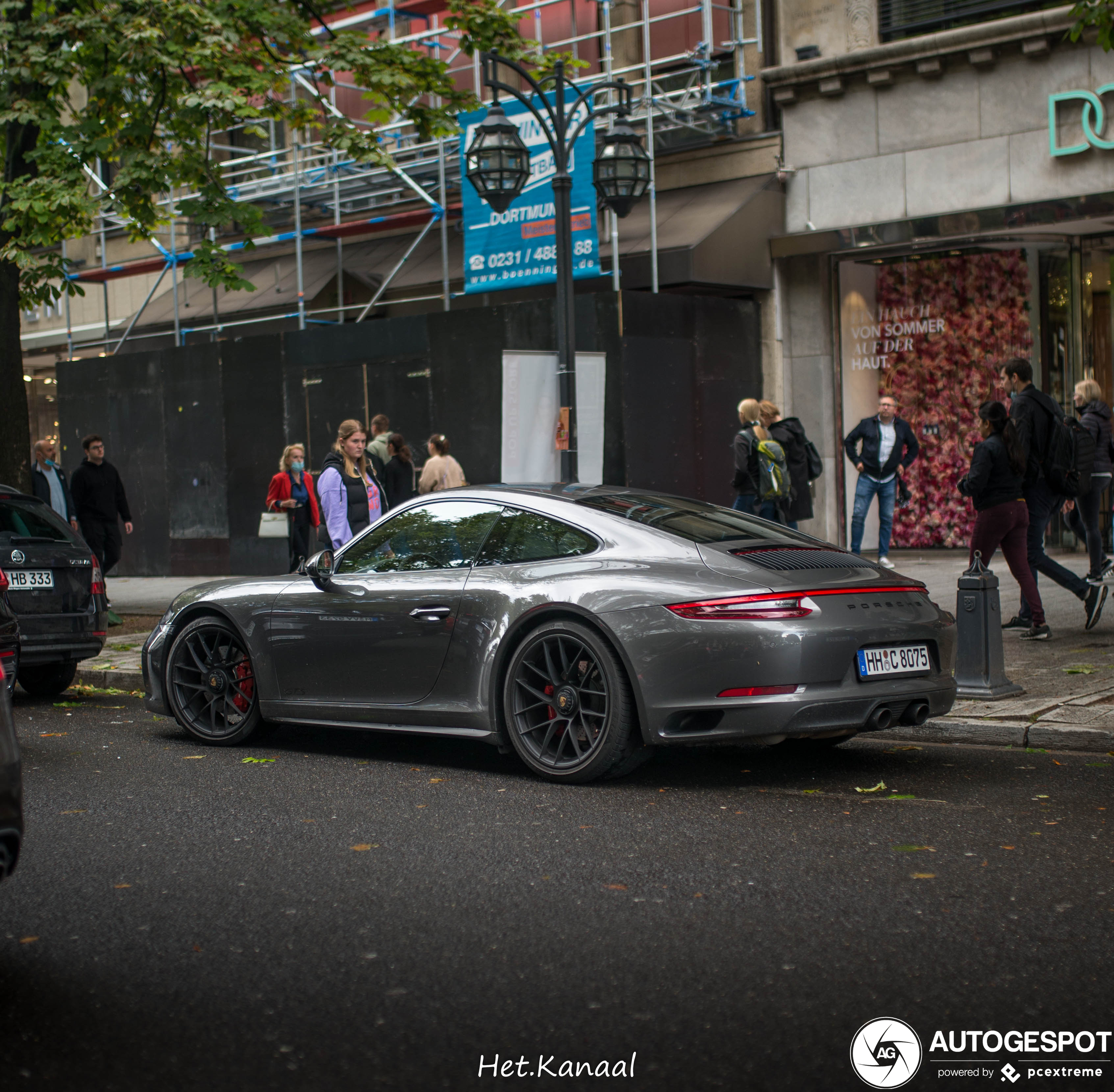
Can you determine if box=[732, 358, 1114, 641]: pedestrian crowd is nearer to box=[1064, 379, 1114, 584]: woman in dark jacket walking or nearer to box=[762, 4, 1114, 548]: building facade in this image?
box=[1064, 379, 1114, 584]: woman in dark jacket walking

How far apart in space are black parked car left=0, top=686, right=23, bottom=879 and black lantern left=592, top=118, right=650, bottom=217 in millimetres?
9777

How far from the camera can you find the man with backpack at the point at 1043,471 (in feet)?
34.0

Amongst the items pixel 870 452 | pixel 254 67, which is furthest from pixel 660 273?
pixel 254 67

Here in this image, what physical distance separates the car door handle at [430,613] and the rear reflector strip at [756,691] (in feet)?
4.91

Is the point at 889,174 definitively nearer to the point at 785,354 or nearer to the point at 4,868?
the point at 785,354

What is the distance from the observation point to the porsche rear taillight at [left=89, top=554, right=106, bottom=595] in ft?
33.2

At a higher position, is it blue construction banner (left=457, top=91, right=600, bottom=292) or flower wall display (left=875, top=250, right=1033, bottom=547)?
blue construction banner (left=457, top=91, right=600, bottom=292)

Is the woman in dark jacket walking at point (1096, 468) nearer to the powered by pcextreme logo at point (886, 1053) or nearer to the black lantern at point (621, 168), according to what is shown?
the black lantern at point (621, 168)

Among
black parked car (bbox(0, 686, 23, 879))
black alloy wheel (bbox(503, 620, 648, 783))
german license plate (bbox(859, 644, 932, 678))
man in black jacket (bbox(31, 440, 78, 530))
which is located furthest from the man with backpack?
man in black jacket (bbox(31, 440, 78, 530))

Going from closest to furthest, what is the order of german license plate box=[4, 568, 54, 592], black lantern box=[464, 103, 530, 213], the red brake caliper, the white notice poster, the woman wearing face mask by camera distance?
the red brake caliper
german license plate box=[4, 568, 54, 592]
the woman wearing face mask
black lantern box=[464, 103, 530, 213]
the white notice poster

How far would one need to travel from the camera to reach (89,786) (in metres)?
6.62

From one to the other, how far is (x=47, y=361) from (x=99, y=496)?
14.6 meters

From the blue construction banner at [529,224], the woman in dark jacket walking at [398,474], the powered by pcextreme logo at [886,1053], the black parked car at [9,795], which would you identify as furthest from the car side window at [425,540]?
the blue construction banner at [529,224]

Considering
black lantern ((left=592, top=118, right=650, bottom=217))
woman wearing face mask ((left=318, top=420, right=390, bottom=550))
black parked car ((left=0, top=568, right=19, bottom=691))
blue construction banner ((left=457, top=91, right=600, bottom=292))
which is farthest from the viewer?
blue construction banner ((left=457, top=91, right=600, bottom=292))
